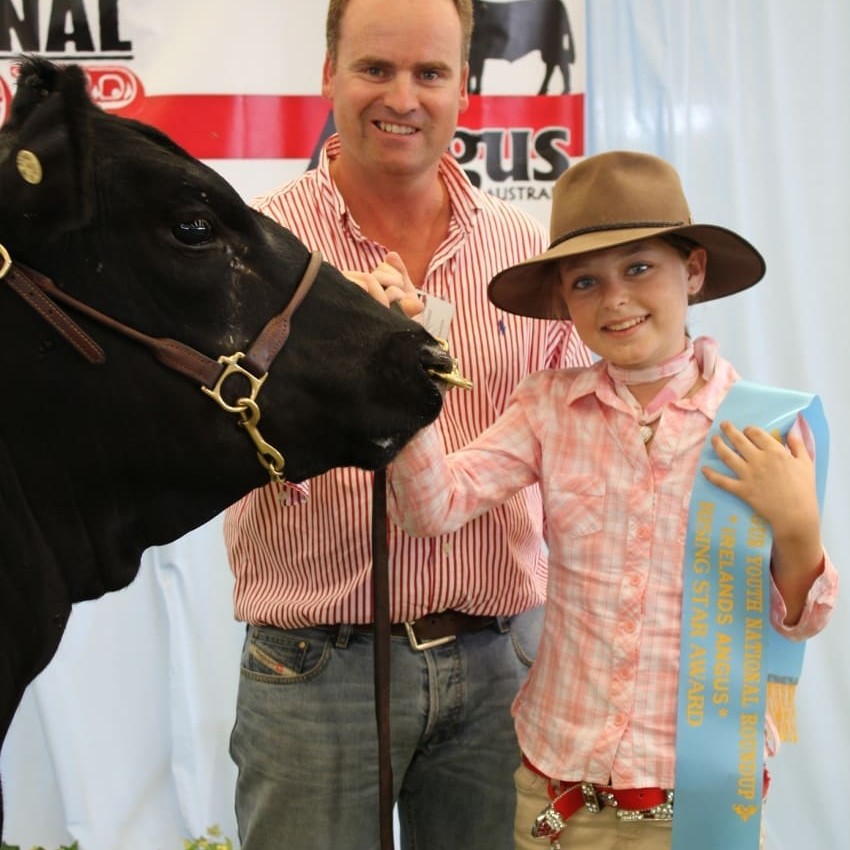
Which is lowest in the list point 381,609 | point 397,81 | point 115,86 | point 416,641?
point 416,641

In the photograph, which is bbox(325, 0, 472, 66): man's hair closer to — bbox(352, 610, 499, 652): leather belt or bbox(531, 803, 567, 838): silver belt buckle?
bbox(352, 610, 499, 652): leather belt

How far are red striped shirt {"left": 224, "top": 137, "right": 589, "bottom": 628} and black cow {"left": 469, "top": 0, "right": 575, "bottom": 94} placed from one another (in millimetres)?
1079

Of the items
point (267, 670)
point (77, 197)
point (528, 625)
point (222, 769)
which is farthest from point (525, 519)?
point (222, 769)

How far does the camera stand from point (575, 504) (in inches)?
49.4

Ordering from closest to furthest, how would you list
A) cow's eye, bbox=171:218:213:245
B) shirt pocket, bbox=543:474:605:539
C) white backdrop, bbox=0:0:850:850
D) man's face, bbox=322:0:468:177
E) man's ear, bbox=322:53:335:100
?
cow's eye, bbox=171:218:213:245, shirt pocket, bbox=543:474:605:539, man's face, bbox=322:0:468:177, man's ear, bbox=322:53:335:100, white backdrop, bbox=0:0:850:850

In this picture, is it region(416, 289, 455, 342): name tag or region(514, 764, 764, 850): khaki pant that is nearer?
region(514, 764, 764, 850): khaki pant

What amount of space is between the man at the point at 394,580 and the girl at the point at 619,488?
0.38 feet

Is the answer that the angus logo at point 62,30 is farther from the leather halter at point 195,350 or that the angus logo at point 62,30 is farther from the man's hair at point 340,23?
the leather halter at point 195,350

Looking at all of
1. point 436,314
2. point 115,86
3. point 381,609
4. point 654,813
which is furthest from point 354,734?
point 115,86

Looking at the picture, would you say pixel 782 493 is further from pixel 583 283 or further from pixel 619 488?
pixel 583 283

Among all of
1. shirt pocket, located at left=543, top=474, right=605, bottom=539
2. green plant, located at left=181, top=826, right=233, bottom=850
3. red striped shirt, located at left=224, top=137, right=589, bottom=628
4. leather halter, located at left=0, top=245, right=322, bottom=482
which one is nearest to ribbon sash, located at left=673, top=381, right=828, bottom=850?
shirt pocket, located at left=543, top=474, right=605, bottom=539

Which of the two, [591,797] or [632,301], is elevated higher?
[632,301]

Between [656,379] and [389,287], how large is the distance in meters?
0.38

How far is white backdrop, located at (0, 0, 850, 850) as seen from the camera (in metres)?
2.57
